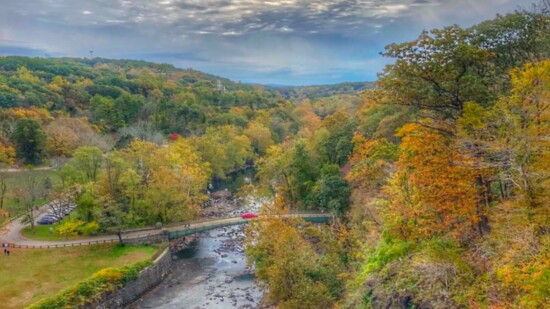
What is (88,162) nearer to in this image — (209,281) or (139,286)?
(139,286)

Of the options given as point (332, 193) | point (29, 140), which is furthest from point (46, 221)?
point (332, 193)

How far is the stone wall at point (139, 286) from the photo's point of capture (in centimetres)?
3228

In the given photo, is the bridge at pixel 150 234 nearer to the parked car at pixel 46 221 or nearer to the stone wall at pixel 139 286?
the stone wall at pixel 139 286

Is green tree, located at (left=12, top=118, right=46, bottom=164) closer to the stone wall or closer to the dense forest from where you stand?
the dense forest

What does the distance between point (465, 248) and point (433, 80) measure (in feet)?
27.2

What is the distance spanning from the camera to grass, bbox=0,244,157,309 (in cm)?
3111

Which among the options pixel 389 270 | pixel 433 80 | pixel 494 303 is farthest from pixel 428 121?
pixel 494 303

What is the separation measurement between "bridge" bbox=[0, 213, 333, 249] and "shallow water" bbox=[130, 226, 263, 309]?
274 cm

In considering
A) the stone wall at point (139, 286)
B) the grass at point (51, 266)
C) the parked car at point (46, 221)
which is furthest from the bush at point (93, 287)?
the parked car at point (46, 221)

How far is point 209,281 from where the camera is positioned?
38375 mm

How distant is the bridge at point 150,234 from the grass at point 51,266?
1.15m

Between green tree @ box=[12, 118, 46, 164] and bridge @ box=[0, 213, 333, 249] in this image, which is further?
green tree @ box=[12, 118, 46, 164]

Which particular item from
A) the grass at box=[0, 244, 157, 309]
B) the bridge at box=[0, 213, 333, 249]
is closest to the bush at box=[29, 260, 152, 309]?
the grass at box=[0, 244, 157, 309]

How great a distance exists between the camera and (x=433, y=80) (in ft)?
66.7
